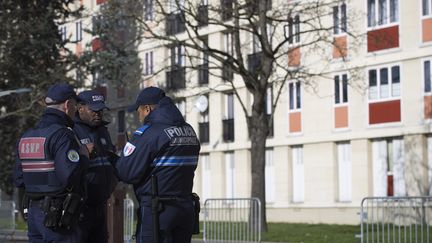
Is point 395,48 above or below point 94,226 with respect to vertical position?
above

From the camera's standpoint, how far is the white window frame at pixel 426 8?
128 ft

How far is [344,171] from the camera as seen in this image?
42.6 metres

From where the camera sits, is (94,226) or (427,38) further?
(427,38)

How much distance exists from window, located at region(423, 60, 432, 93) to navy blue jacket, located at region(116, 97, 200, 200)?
31098 millimetres

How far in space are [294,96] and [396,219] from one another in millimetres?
27895

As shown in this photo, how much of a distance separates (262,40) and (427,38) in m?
11.2

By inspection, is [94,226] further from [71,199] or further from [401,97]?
[401,97]

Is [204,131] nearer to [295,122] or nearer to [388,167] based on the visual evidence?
[295,122]

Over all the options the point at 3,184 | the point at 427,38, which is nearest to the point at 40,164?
the point at 427,38

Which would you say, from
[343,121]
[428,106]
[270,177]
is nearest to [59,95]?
[428,106]

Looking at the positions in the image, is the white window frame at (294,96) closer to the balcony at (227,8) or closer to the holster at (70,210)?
the balcony at (227,8)

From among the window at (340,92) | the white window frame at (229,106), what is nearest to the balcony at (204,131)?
the white window frame at (229,106)

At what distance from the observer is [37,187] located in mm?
8898

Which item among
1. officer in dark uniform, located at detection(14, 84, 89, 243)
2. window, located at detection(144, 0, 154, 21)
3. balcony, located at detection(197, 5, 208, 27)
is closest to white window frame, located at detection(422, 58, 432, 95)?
balcony, located at detection(197, 5, 208, 27)
